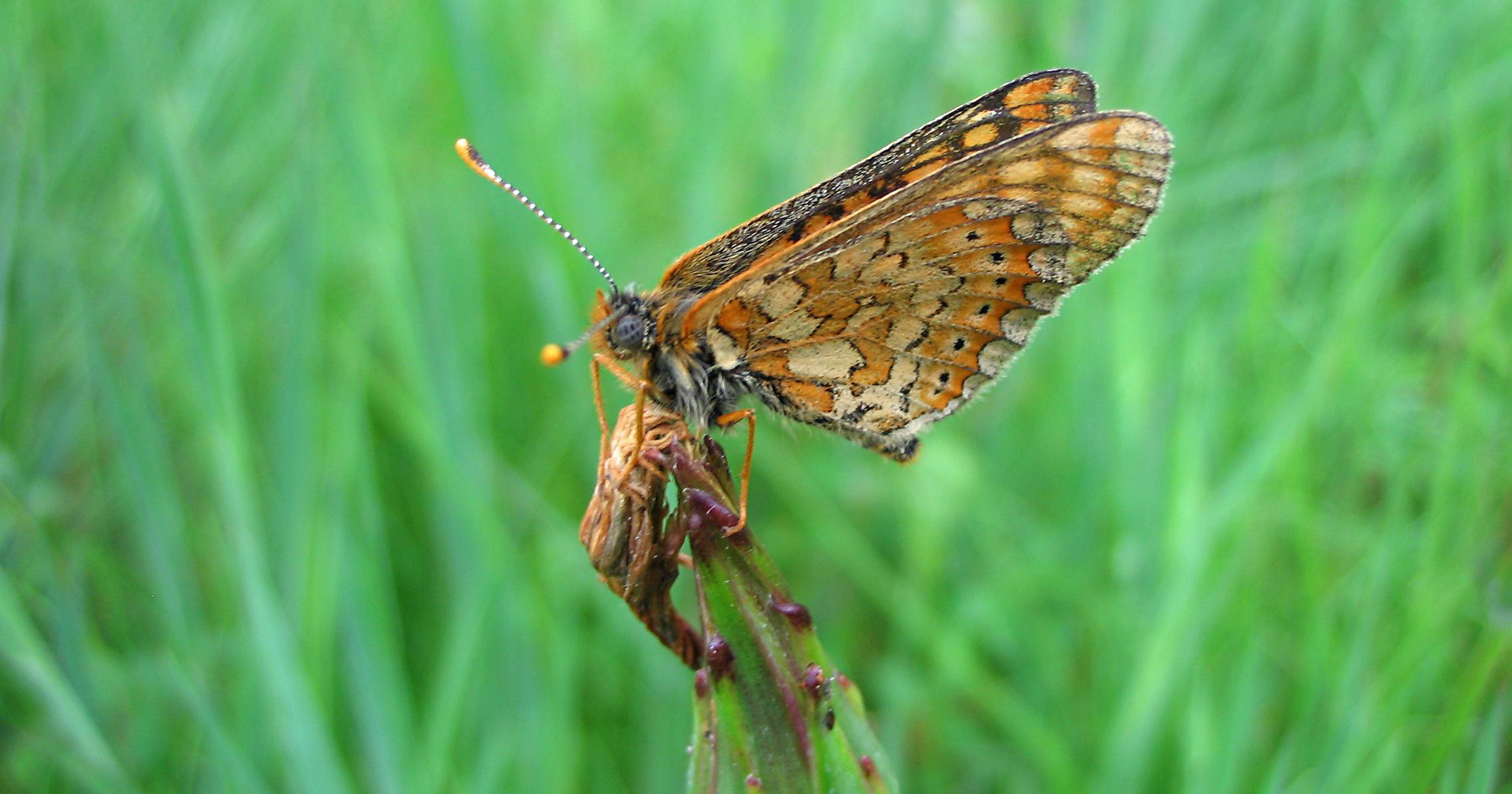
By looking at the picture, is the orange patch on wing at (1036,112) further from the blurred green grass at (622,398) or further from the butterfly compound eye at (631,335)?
the butterfly compound eye at (631,335)

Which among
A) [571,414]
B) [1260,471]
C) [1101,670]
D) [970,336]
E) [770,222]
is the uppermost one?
[571,414]

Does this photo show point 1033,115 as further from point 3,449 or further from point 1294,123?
point 3,449

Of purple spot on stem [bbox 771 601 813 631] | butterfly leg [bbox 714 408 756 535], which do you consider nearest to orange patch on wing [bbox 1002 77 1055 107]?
butterfly leg [bbox 714 408 756 535]

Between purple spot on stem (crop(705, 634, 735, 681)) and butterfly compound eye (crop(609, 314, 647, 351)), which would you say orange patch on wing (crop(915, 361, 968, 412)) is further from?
purple spot on stem (crop(705, 634, 735, 681))

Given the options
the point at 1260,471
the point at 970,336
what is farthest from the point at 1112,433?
the point at 970,336

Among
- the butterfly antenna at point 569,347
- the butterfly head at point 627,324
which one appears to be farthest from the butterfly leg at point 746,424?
the butterfly antenna at point 569,347
